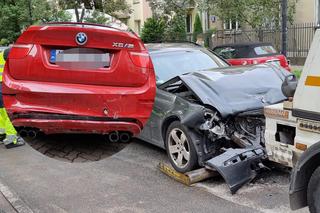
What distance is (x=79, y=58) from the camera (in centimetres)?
205

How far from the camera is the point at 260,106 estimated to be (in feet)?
18.2

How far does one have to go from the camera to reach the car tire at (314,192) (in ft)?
12.2

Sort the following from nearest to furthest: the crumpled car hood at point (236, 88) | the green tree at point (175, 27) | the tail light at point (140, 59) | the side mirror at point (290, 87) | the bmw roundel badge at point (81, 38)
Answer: the bmw roundel badge at point (81, 38) → the tail light at point (140, 59) → the side mirror at point (290, 87) → the crumpled car hood at point (236, 88) → the green tree at point (175, 27)

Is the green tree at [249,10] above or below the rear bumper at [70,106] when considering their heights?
above

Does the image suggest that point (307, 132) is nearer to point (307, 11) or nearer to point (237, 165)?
point (237, 165)

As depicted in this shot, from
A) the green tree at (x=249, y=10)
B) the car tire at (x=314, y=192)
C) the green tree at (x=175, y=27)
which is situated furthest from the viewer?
the green tree at (x=175, y=27)

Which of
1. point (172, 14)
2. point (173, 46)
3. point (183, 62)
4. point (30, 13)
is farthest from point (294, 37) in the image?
point (30, 13)

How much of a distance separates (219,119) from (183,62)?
1905mm

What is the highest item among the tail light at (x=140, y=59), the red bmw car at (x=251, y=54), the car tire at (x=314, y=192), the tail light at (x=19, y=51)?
the tail light at (x=19, y=51)

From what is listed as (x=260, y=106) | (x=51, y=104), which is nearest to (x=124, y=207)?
(x=260, y=106)

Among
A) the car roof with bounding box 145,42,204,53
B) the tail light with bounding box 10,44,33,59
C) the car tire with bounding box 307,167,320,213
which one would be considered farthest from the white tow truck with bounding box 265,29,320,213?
the car roof with bounding box 145,42,204,53

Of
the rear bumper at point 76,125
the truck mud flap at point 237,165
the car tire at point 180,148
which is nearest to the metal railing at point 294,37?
the car tire at point 180,148

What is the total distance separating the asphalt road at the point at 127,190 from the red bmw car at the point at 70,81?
204 cm

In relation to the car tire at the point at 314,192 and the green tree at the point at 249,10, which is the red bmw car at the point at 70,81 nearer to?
the car tire at the point at 314,192
